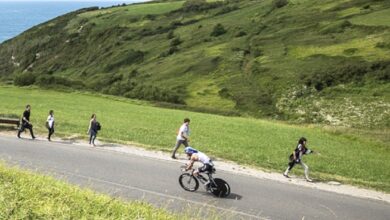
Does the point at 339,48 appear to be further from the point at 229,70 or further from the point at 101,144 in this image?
the point at 101,144

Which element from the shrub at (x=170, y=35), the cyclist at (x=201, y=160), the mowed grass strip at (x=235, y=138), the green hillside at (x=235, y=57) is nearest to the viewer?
the cyclist at (x=201, y=160)

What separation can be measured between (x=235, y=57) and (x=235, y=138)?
2913 inches

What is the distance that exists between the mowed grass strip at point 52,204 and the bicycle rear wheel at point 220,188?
12256 mm

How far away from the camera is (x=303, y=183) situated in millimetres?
27016

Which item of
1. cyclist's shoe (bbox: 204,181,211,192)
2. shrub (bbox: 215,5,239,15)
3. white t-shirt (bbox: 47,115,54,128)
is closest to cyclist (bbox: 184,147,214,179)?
cyclist's shoe (bbox: 204,181,211,192)

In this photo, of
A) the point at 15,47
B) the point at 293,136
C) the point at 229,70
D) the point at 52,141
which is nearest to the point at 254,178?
the point at 52,141

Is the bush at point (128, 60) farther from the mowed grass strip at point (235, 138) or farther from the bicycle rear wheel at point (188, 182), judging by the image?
the bicycle rear wheel at point (188, 182)

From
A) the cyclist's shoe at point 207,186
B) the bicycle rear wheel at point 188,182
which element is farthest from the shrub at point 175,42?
the cyclist's shoe at point 207,186

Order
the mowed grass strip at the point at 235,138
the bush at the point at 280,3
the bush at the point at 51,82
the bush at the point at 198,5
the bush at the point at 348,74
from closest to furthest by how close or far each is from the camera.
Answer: the mowed grass strip at the point at 235,138, the bush at the point at 51,82, the bush at the point at 348,74, the bush at the point at 280,3, the bush at the point at 198,5

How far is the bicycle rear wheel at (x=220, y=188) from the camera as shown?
75.4ft

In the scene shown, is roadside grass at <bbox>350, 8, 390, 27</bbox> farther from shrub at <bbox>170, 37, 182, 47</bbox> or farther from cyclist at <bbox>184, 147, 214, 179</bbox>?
A: cyclist at <bbox>184, 147, 214, 179</bbox>

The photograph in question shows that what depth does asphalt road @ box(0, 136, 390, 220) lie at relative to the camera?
21.8 meters

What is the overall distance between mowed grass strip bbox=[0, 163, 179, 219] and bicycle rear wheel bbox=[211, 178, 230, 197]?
12.3 metres

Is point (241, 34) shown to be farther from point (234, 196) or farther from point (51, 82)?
point (234, 196)
